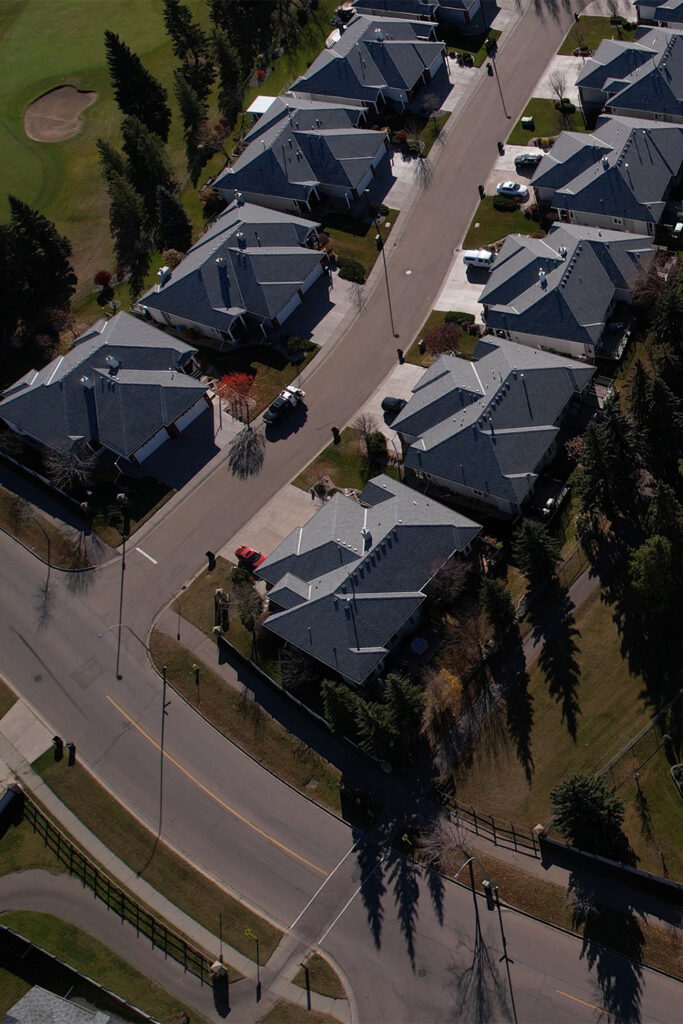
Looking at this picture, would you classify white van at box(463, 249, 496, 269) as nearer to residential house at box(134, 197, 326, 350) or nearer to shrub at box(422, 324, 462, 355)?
shrub at box(422, 324, 462, 355)

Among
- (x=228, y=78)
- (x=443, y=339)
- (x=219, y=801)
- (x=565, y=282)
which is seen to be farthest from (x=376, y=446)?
(x=228, y=78)

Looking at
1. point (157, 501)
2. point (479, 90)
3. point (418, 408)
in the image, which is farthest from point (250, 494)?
point (479, 90)

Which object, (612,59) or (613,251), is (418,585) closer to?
(613,251)

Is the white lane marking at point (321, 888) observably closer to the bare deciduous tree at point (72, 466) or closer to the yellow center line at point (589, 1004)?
the yellow center line at point (589, 1004)

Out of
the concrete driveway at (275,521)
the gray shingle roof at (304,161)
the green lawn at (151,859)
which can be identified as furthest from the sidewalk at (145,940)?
the gray shingle roof at (304,161)

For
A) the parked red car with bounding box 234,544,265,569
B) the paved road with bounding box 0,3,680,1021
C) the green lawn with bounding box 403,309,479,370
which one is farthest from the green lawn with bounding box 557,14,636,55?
the parked red car with bounding box 234,544,265,569

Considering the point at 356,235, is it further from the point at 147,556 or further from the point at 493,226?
the point at 147,556

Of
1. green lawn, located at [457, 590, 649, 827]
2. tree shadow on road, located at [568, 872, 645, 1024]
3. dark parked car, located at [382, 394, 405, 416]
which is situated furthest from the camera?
dark parked car, located at [382, 394, 405, 416]
